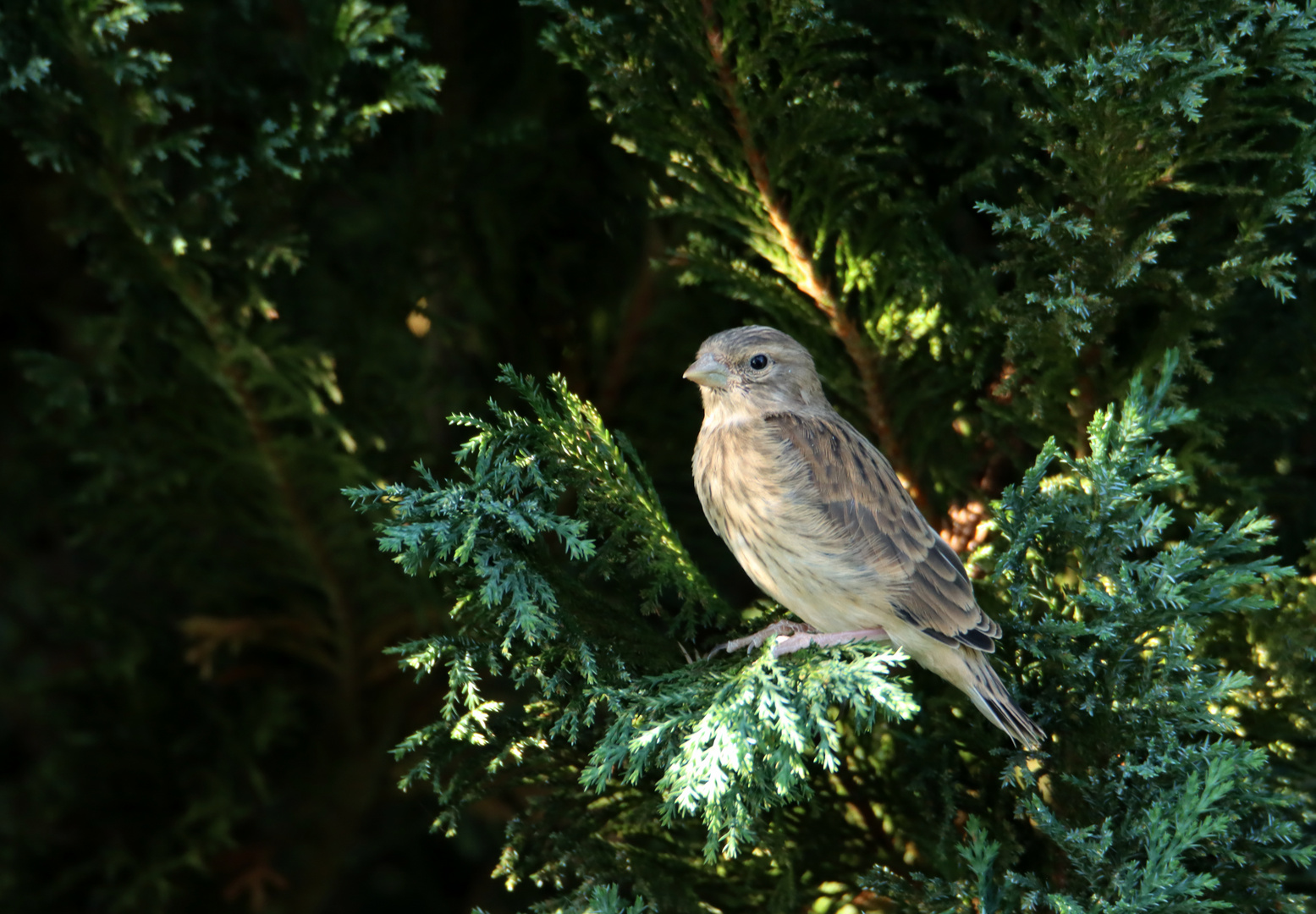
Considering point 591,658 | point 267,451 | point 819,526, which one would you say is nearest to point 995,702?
point 819,526

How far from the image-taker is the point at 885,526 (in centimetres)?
226

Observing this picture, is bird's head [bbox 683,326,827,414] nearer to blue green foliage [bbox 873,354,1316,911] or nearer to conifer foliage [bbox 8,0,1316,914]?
conifer foliage [bbox 8,0,1316,914]

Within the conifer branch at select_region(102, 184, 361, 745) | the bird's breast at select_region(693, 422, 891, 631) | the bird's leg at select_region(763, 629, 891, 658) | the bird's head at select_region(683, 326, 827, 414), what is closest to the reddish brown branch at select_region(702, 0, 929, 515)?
the bird's head at select_region(683, 326, 827, 414)

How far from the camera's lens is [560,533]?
1.73 m

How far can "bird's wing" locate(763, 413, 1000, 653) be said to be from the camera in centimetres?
208

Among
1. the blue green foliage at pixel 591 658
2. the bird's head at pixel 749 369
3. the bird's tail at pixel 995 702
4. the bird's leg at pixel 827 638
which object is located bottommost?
the bird's tail at pixel 995 702

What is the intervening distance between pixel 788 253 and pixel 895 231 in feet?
0.74

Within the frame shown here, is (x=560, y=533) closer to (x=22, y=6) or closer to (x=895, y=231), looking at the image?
(x=895, y=231)

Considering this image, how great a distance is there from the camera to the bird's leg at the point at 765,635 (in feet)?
7.01

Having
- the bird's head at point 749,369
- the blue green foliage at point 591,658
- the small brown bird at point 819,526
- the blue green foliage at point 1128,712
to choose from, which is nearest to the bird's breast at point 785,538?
the small brown bird at point 819,526

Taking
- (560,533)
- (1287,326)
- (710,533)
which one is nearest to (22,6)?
(560,533)

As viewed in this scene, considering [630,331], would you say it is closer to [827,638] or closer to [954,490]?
[954,490]

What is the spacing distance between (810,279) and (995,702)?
90cm

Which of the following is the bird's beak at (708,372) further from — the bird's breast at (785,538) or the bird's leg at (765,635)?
the bird's leg at (765,635)
